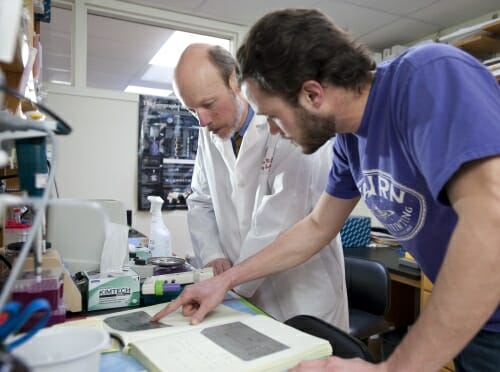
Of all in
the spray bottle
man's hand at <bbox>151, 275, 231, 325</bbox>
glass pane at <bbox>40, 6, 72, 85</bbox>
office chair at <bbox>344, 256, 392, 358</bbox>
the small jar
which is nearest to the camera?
man's hand at <bbox>151, 275, 231, 325</bbox>

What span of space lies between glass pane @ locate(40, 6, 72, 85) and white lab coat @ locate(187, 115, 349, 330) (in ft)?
5.68

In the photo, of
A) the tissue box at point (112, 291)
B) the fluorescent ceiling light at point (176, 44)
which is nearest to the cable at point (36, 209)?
the tissue box at point (112, 291)

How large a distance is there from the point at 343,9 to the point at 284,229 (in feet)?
6.70

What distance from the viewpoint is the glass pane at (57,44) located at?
8.98 ft

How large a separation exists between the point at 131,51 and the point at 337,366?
135 inches

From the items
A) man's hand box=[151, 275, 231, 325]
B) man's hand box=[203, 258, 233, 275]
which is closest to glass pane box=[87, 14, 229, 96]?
man's hand box=[203, 258, 233, 275]

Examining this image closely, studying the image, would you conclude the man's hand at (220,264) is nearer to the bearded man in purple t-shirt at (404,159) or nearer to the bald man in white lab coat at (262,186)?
the bald man in white lab coat at (262,186)

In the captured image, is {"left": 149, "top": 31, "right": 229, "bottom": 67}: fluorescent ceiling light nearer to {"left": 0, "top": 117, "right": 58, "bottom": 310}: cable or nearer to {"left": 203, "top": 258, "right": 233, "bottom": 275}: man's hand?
{"left": 203, "top": 258, "right": 233, "bottom": 275}: man's hand

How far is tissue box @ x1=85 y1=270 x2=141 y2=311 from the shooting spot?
90cm

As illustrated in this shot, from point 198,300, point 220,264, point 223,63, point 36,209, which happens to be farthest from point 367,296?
point 36,209

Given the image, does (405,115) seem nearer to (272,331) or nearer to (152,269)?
(272,331)

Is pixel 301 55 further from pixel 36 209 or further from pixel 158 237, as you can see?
pixel 158 237

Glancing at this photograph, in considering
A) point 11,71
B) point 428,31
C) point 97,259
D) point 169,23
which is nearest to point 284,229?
point 97,259

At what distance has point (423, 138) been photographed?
0.59 meters
